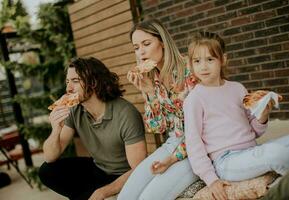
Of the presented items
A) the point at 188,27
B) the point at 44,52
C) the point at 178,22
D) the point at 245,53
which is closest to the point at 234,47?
the point at 245,53

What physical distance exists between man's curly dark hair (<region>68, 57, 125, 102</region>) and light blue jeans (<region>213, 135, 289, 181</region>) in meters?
1.00

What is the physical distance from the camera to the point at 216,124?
203 cm

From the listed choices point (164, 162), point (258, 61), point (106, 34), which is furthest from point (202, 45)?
point (106, 34)

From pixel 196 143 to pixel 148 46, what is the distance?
0.74m

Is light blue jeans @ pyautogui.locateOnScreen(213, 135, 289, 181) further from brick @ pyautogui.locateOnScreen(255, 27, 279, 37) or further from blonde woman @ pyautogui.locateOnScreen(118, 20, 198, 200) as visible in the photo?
brick @ pyautogui.locateOnScreen(255, 27, 279, 37)

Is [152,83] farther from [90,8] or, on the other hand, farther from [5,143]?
[5,143]

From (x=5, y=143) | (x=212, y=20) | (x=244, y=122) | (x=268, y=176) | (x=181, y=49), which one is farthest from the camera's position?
(x=5, y=143)

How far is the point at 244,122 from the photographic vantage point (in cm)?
205

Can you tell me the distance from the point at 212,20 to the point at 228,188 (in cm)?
227

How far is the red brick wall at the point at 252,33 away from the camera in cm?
335

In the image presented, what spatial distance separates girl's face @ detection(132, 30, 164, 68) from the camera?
2.45 m

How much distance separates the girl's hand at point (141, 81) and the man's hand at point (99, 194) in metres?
0.67

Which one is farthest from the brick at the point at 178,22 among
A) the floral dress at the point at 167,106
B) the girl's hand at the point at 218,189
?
the girl's hand at the point at 218,189

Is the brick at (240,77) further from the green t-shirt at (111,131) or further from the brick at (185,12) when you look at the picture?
the green t-shirt at (111,131)
